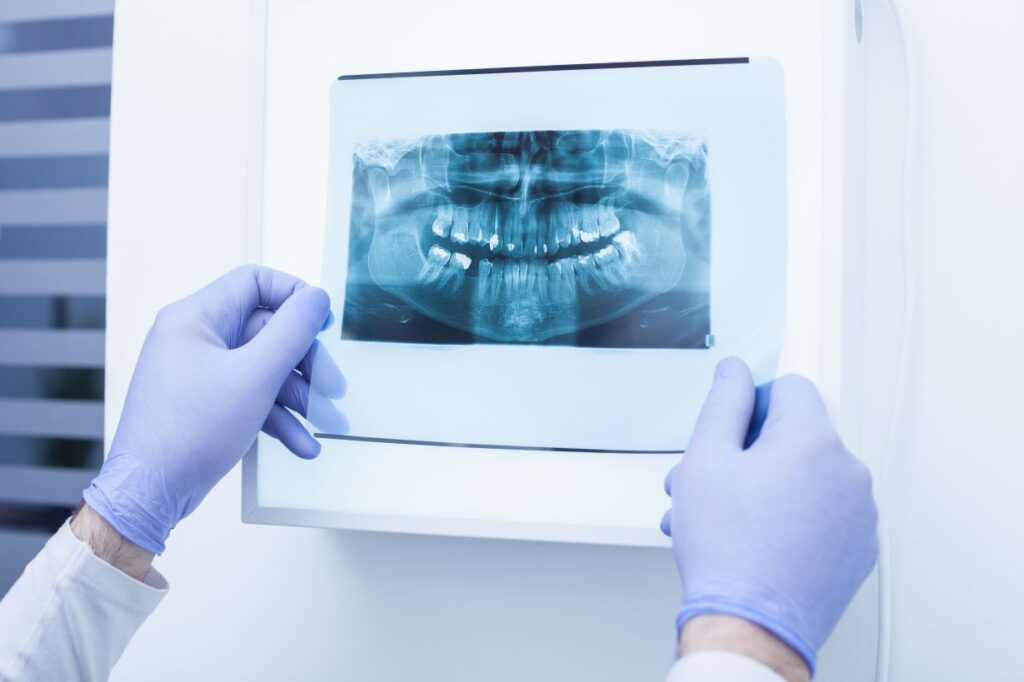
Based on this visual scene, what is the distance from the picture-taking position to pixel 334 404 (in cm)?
63

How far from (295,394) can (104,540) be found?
0.21m

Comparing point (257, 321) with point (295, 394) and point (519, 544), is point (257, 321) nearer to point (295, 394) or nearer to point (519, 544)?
point (295, 394)

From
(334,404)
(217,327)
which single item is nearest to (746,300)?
(334,404)

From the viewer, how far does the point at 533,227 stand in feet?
2.02

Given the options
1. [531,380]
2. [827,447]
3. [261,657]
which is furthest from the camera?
[261,657]

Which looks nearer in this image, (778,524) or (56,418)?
(778,524)

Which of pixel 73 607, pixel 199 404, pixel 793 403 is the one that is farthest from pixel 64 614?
pixel 793 403

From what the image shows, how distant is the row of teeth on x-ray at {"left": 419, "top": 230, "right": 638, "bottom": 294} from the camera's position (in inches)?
23.7

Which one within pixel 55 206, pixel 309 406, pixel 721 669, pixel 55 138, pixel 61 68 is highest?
pixel 61 68

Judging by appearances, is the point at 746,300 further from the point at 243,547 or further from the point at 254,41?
the point at 243,547

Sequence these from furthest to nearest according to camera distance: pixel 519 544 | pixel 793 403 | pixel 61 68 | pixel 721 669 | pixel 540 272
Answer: pixel 61 68
pixel 519 544
pixel 540 272
pixel 793 403
pixel 721 669

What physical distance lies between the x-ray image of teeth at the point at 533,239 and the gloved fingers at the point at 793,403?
0.08 meters

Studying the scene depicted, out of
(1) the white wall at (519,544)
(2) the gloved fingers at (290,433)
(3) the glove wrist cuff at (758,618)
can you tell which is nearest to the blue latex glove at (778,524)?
(3) the glove wrist cuff at (758,618)

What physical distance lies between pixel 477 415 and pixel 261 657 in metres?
0.46
